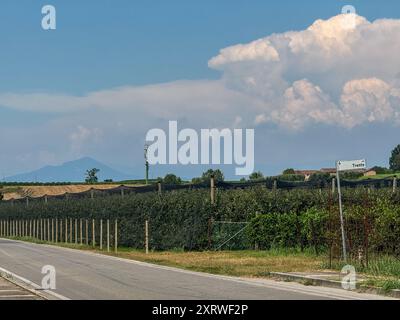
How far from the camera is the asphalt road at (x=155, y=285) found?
16406mm

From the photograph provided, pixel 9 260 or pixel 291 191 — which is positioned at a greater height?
pixel 291 191

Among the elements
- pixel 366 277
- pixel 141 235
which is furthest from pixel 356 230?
pixel 141 235

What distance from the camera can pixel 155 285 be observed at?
744 inches

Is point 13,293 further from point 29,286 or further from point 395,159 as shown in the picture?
point 395,159

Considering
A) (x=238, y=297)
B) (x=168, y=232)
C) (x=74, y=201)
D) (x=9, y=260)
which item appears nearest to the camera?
(x=238, y=297)

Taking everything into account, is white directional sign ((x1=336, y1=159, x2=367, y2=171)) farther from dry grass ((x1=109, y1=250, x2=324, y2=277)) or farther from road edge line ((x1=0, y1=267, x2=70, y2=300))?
road edge line ((x1=0, y1=267, x2=70, y2=300))

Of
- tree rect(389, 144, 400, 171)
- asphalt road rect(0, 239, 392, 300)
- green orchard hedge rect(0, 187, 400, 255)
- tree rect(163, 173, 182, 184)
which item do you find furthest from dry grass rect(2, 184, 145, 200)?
asphalt road rect(0, 239, 392, 300)

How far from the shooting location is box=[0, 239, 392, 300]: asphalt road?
53.8 feet

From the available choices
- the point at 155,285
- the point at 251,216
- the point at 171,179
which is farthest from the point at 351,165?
the point at 171,179
